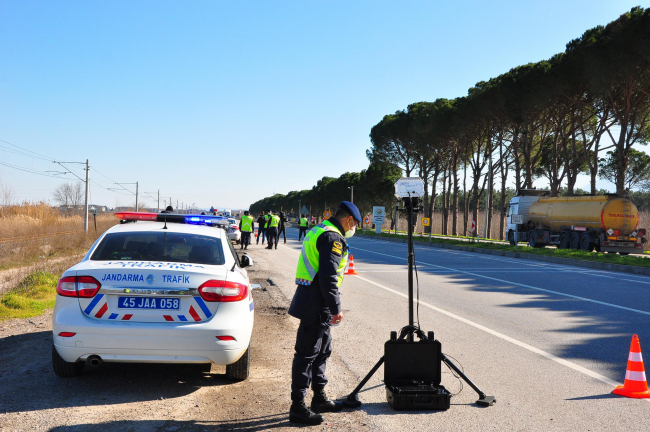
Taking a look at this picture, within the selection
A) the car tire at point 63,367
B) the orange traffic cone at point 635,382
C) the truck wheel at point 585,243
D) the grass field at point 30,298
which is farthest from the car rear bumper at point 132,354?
the truck wheel at point 585,243

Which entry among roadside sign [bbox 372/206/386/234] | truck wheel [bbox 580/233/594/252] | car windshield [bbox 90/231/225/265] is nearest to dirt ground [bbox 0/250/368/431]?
car windshield [bbox 90/231/225/265]

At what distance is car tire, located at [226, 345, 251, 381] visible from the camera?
5.32 m

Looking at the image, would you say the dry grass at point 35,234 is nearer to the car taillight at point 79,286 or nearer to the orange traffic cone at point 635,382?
the car taillight at point 79,286

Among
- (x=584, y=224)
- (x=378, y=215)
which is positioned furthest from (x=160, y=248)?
(x=378, y=215)

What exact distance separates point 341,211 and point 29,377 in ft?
10.7

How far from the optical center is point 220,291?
4957 mm

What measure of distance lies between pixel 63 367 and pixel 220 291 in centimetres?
159

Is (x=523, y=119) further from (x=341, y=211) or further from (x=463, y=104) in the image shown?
(x=341, y=211)

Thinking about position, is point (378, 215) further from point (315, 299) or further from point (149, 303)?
point (315, 299)

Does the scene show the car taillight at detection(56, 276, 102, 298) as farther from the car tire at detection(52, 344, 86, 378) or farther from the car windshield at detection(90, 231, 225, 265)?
the car tire at detection(52, 344, 86, 378)

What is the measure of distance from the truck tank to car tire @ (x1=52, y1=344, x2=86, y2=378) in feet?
83.0

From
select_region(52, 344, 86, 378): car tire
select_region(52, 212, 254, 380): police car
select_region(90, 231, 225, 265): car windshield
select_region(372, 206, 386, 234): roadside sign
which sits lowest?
select_region(52, 344, 86, 378): car tire

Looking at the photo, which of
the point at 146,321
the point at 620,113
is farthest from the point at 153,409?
the point at 620,113

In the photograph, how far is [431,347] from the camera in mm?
4805
